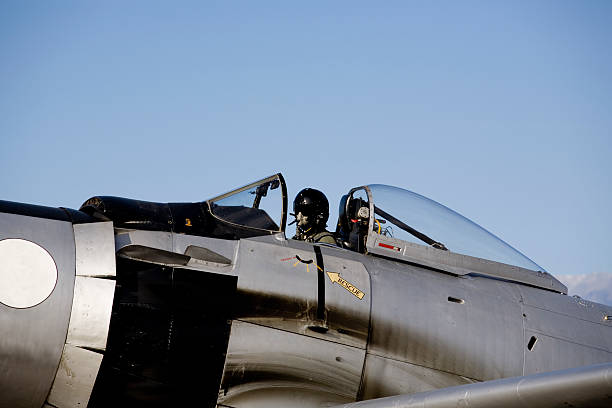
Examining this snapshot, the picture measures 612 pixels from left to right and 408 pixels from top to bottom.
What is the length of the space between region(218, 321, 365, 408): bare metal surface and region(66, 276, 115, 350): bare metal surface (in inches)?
37.7

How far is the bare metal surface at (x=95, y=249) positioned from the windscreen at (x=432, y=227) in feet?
8.07

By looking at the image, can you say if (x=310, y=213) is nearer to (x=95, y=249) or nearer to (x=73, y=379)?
(x=95, y=249)

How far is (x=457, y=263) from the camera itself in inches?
270

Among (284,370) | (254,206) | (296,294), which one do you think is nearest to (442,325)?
(296,294)

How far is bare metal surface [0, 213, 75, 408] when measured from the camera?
4898 mm

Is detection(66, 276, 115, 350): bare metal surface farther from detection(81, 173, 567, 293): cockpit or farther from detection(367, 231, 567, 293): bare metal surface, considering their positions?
detection(367, 231, 567, 293): bare metal surface

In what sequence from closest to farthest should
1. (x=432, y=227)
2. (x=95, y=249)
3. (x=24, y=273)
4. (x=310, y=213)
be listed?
(x=24, y=273) < (x=95, y=249) < (x=432, y=227) < (x=310, y=213)

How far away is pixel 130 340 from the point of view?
5301 mm

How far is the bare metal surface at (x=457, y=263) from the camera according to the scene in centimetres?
657

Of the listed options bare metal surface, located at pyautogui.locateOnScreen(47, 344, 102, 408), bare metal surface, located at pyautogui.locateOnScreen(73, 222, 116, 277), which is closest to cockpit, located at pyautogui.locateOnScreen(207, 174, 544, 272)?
bare metal surface, located at pyautogui.locateOnScreen(73, 222, 116, 277)

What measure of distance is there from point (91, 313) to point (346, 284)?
6.60ft

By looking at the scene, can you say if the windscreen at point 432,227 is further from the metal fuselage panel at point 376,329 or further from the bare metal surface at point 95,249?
the bare metal surface at point 95,249

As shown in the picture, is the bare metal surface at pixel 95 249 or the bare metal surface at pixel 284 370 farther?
the bare metal surface at pixel 284 370

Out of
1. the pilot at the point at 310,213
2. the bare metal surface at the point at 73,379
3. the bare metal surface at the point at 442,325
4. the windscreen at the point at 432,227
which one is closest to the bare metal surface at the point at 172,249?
the bare metal surface at the point at 73,379
